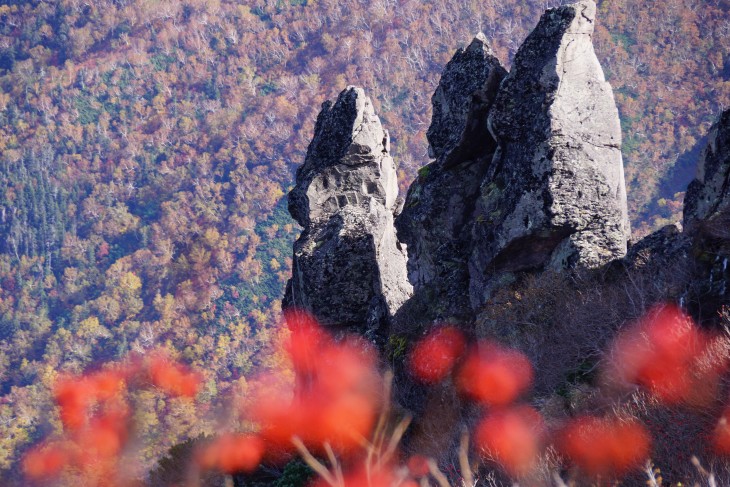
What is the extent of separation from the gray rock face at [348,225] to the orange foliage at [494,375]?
17.1 feet

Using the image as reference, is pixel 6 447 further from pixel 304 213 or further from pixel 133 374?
pixel 304 213

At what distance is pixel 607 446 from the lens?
434 inches

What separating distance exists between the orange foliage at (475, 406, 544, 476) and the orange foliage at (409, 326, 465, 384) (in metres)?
3.26

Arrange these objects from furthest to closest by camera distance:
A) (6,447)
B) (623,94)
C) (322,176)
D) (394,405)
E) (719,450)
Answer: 1. (623,94)
2. (6,447)
3. (322,176)
4. (394,405)
5. (719,450)

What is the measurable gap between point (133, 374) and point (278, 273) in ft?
150

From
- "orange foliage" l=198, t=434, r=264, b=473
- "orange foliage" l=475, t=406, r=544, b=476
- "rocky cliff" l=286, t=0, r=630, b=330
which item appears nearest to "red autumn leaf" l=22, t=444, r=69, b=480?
"orange foliage" l=198, t=434, r=264, b=473

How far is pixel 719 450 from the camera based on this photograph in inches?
378

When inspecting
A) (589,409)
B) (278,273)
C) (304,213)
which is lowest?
(278,273)

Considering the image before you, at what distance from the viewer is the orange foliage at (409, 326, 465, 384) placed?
60.9 ft

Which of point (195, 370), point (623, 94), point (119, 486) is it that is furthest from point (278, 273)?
point (119, 486)

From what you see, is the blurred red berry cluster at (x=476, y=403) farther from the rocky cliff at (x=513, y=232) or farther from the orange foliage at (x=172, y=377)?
the orange foliage at (x=172, y=377)

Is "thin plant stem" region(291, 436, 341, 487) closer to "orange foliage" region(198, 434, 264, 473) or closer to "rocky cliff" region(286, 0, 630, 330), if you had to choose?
"rocky cliff" region(286, 0, 630, 330)

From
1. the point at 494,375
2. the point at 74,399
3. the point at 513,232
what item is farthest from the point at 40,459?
the point at 513,232

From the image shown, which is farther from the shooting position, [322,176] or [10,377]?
[10,377]
